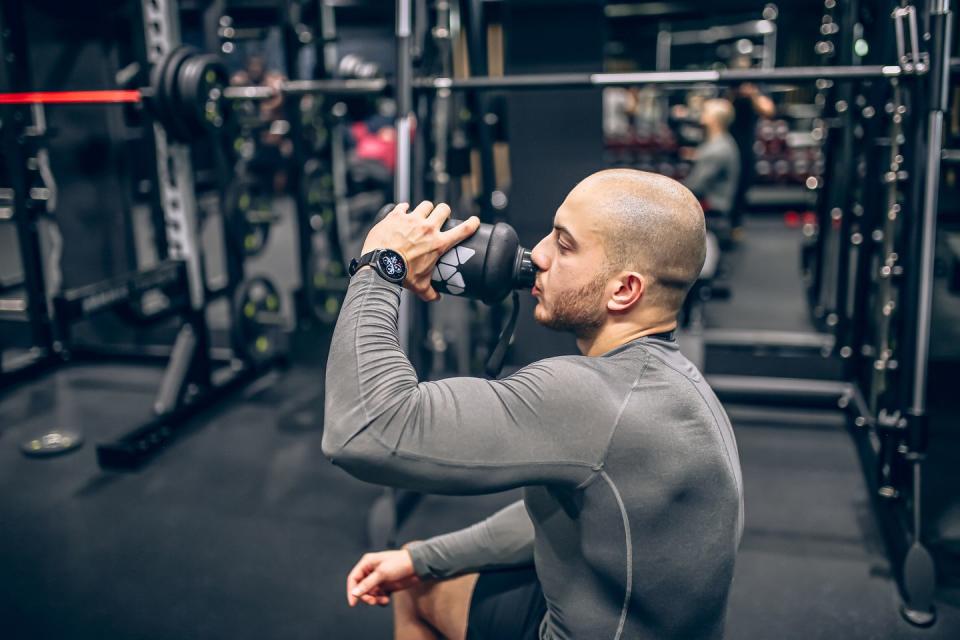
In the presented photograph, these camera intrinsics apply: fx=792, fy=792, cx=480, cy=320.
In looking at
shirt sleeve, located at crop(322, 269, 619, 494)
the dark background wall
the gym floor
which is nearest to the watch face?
shirt sleeve, located at crop(322, 269, 619, 494)

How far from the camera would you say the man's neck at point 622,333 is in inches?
44.9

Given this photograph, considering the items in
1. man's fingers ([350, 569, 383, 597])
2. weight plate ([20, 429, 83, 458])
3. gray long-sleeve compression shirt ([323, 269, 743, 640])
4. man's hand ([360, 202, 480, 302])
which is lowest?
weight plate ([20, 429, 83, 458])

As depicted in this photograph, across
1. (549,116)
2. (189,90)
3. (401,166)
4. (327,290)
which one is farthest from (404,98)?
(327,290)

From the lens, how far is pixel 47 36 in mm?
3160

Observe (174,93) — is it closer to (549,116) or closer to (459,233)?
(549,116)

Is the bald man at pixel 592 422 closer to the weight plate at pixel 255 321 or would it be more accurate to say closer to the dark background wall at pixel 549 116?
the dark background wall at pixel 549 116

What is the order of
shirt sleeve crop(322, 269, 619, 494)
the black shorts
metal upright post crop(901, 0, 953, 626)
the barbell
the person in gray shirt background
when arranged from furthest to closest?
the person in gray shirt background < the barbell < metal upright post crop(901, 0, 953, 626) < the black shorts < shirt sleeve crop(322, 269, 619, 494)

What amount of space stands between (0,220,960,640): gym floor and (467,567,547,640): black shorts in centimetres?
67

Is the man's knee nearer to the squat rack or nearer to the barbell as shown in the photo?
the squat rack

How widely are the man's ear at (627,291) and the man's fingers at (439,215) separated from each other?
10.2 inches

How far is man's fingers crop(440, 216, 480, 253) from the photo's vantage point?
1.13m

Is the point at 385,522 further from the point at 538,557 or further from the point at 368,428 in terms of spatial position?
the point at 368,428

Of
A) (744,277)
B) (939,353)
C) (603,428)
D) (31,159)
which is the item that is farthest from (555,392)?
(744,277)

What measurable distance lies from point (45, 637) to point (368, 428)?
140 centimetres
